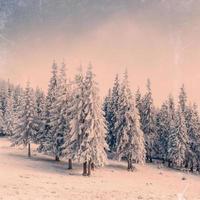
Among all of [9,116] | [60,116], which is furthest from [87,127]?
[9,116]

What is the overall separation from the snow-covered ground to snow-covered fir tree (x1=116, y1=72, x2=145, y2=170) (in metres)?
3.06

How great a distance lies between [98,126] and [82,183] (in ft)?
39.4

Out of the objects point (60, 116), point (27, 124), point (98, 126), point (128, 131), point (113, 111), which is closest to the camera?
point (98, 126)

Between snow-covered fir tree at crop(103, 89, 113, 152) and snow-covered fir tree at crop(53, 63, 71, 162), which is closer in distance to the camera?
snow-covered fir tree at crop(53, 63, 71, 162)

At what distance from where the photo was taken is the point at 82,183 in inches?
1972

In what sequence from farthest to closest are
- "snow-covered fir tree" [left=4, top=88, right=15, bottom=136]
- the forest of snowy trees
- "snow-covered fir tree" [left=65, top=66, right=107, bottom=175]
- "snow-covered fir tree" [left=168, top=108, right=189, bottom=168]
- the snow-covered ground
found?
"snow-covered fir tree" [left=4, top=88, right=15, bottom=136] → "snow-covered fir tree" [left=168, top=108, right=189, bottom=168] → the forest of snowy trees → "snow-covered fir tree" [left=65, top=66, right=107, bottom=175] → the snow-covered ground

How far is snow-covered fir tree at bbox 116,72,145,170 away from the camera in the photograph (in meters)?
71.6

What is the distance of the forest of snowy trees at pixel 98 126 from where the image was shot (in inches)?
2376

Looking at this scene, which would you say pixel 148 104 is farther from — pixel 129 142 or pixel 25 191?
pixel 25 191

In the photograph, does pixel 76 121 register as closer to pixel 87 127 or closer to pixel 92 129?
pixel 87 127

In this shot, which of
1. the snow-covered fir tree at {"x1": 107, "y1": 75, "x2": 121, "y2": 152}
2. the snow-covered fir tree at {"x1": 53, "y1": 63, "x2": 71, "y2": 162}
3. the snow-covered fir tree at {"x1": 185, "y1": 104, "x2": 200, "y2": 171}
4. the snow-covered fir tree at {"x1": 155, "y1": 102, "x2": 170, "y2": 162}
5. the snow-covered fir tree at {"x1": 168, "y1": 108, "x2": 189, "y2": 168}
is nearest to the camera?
the snow-covered fir tree at {"x1": 53, "y1": 63, "x2": 71, "y2": 162}

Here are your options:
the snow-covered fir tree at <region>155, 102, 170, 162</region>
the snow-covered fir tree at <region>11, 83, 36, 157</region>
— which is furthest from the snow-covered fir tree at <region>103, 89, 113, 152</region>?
the snow-covered fir tree at <region>11, 83, 36, 157</region>

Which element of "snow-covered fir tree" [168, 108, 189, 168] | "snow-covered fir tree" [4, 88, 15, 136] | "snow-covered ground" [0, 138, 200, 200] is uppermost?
"snow-covered fir tree" [4, 88, 15, 136]

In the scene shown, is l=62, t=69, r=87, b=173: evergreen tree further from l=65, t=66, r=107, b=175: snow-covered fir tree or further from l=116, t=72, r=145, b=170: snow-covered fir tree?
l=116, t=72, r=145, b=170: snow-covered fir tree
